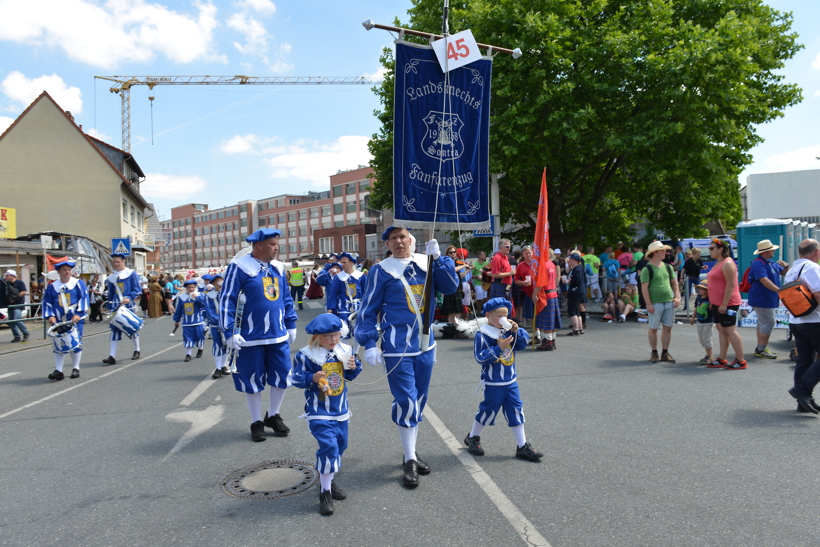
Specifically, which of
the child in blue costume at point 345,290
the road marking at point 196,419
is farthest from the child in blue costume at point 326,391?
the child in blue costume at point 345,290

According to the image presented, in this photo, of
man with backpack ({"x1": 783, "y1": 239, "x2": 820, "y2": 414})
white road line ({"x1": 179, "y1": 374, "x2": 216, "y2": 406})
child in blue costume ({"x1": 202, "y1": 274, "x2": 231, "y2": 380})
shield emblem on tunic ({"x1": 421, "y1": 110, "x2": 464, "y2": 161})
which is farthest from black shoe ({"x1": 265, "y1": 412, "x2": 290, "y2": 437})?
man with backpack ({"x1": 783, "y1": 239, "x2": 820, "y2": 414})

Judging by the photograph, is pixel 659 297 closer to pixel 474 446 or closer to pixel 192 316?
pixel 474 446

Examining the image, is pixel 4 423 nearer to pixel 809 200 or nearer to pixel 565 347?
pixel 565 347

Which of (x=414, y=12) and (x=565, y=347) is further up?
(x=414, y=12)

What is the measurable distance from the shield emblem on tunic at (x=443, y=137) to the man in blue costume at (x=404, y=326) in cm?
133

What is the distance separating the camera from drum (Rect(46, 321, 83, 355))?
29.9 ft

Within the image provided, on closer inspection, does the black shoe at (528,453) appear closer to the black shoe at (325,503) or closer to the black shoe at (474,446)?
the black shoe at (474,446)

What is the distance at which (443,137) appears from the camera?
18.3 ft

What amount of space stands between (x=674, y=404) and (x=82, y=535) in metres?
5.61

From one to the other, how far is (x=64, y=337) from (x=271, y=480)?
6.62 metres

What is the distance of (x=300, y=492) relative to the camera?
407 centimetres

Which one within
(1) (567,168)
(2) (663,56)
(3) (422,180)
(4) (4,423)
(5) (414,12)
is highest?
(5) (414,12)

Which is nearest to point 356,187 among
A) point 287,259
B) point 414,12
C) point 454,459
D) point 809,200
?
point 287,259

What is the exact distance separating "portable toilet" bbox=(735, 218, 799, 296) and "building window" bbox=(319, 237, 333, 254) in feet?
215
